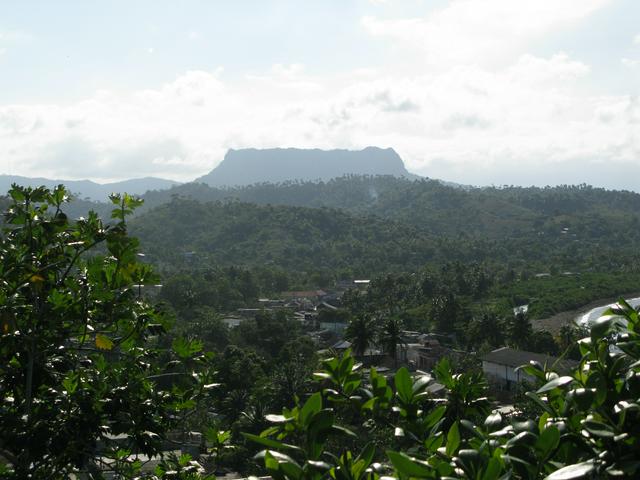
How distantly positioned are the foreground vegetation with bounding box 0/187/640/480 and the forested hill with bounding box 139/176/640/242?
9568 cm

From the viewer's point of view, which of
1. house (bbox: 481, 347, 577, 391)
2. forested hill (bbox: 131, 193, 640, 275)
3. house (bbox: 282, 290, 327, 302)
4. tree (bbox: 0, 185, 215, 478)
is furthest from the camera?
forested hill (bbox: 131, 193, 640, 275)

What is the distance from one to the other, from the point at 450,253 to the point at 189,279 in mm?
37949

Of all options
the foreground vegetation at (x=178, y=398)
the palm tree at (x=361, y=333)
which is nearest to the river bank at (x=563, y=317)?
the palm tree at (x=361, y=333)

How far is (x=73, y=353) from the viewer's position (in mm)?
3275

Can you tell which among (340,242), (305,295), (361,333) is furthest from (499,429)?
(340,242)

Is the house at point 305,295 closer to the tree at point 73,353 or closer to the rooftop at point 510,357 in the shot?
the rooftop at point 510,357

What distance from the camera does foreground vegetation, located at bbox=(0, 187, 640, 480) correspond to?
136 centimetres

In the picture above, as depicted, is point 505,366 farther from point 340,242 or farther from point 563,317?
point 340,242

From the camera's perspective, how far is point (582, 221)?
9725 cm

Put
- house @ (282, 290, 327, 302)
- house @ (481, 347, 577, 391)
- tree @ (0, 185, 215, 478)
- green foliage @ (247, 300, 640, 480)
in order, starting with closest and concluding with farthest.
→ green foliage @ (247, 300, 640, 480) < tree @ (0, 185, 215, 478) < house @ (481, 347, 577, 391) < house @ (282, 290, 327, 302)

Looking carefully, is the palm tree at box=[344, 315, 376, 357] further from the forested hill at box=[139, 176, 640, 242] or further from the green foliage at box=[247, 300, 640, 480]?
the forested hill at box=[139, 176, 640, 242]

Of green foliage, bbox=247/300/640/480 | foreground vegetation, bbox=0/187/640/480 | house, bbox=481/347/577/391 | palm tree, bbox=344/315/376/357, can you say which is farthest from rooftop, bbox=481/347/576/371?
green foliage, bbox=247/300/640/480

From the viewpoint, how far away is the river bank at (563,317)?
3997 centimetres

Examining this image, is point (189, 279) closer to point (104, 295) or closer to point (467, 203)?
point (104, 295)
